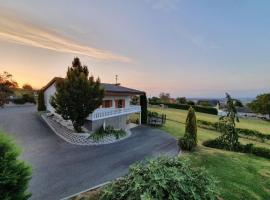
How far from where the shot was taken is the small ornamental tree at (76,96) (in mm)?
16422

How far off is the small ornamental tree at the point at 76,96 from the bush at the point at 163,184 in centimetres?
1204

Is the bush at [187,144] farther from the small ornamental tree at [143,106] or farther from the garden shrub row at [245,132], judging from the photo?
the small ornamental tree at [143,106]

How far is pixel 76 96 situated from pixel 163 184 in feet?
44.3

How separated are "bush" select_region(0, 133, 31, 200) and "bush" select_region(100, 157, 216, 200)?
89.3 inches

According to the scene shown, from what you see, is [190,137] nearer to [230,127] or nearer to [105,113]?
[230,127]

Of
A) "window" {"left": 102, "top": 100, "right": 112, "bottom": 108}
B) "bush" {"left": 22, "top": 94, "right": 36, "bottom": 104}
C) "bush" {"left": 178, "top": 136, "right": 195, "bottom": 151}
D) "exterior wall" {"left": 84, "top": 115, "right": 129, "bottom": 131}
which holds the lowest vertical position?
"bush" {"left": 178, "top": 136, "right": 195, "bottom": 151}

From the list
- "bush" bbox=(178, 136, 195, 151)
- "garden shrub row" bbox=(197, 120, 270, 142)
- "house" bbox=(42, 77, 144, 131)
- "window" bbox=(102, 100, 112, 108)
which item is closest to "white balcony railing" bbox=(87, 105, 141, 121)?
"house" bbox=(42, 77, 144, 131)

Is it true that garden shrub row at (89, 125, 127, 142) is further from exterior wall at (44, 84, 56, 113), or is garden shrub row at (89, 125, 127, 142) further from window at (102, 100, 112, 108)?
exterior wall at (44, 84, 56, 113)

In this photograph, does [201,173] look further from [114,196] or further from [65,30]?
[65,30]

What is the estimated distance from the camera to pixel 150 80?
122 ft

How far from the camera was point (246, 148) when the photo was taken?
16781mm

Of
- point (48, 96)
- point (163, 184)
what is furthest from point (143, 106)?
point (163, 184)

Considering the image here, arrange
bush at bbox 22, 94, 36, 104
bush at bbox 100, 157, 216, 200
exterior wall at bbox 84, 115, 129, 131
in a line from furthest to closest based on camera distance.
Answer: bush at bbox 22, 94, 36, 104, exterior wall at bbox 84, 115, 129, 131, bush at bbox 100, 157, 216, 200

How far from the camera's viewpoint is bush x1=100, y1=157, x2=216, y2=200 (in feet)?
15.1
